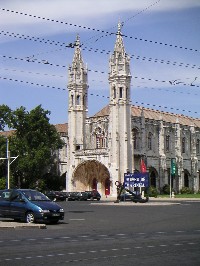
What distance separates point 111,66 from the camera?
249 ft

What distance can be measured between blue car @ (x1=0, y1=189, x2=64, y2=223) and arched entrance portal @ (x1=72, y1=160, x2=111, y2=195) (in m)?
51.0

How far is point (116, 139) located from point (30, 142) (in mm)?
11569

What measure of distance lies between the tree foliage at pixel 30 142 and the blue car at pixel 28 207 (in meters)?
46.2

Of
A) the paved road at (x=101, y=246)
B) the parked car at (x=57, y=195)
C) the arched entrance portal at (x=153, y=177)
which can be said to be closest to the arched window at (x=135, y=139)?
the arched entrance portal at (x=153, y=177)

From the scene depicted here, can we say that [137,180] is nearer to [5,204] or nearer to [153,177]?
[153,177]

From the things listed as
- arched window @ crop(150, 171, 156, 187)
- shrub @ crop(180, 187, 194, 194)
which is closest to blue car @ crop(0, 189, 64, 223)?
arched window @ crop(150, 171, 156, 187)

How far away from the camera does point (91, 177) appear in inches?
3056

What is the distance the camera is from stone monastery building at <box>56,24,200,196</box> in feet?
240

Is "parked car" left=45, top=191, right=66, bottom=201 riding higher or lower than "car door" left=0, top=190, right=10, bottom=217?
lower

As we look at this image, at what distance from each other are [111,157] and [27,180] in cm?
1194

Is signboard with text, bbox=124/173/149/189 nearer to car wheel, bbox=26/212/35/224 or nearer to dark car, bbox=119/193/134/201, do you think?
dark car, bbox=119/193/134/201

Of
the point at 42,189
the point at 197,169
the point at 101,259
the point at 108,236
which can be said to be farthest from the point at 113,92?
the point at 101,259

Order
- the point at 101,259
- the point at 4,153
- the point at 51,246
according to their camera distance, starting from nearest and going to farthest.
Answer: the point at 101,259, the point at 51,246, the point at 4,153

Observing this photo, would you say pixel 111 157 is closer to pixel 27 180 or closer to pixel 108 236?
pixel 27 180
